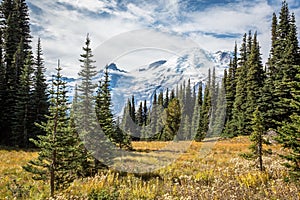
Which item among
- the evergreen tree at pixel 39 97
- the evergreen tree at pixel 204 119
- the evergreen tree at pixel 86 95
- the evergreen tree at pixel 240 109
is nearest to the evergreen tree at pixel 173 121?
the evergreen tree at pixel 204 119

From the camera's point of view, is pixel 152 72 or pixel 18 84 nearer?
pixel 152 72

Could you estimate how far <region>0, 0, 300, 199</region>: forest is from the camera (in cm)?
795

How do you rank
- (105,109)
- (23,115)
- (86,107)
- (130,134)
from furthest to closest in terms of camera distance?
1. (130,134)
2. (23,115)
3. (105,109)
4. (86,107)

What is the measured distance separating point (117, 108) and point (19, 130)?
888 inches

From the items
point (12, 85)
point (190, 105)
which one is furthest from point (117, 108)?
point (190, 105)

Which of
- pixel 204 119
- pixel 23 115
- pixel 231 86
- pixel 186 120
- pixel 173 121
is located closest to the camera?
pixel 23 115

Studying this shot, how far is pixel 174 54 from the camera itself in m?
12.1

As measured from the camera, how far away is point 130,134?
3469 cm

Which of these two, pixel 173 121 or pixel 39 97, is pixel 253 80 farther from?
pixel 39 97

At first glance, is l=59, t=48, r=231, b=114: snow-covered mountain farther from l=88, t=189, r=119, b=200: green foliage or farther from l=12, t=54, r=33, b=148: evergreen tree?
l=12, t=54, r=33, b=148: evergreen tree

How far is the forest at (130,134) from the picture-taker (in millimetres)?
7949

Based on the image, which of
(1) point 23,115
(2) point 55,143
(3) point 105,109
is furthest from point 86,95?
(1) point 23,115

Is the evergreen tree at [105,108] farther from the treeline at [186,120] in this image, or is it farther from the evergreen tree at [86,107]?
the treeline at [186,120]

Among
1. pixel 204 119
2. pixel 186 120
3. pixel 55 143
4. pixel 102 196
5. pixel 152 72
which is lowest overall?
pixel 102 196
